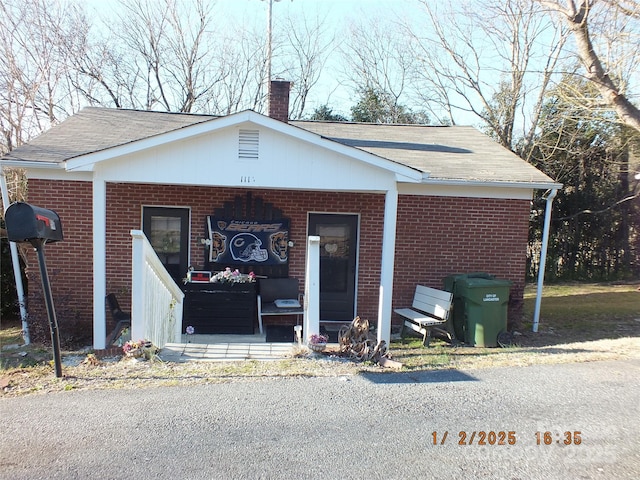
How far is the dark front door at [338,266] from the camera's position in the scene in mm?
9094

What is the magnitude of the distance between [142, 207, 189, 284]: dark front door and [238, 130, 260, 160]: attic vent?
8.07ft

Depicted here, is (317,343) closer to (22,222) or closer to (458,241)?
(22,222)

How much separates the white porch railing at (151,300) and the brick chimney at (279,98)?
4.80 metres

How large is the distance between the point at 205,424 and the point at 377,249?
219 inches

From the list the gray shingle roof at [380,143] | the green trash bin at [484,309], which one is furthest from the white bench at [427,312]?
the gray shingle roof at [380,143]

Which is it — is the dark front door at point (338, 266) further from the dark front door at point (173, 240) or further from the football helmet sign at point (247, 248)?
the dark front door at point (173, 240)

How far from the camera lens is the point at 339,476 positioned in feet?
10.8

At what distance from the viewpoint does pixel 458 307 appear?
8.21 metres

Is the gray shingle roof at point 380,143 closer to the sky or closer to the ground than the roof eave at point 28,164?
closer to the sky

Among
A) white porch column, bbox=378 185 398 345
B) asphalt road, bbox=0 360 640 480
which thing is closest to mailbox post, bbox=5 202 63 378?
asphalt road, bbox=0 360 640 480

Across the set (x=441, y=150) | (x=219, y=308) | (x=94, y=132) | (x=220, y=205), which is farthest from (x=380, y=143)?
(x=94, y=132)

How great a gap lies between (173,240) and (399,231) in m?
4.14

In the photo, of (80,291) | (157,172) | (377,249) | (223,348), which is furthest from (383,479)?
(80,291)

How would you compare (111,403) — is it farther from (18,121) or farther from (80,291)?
(18,121)
